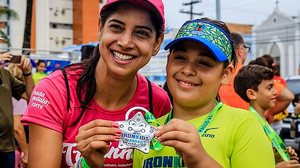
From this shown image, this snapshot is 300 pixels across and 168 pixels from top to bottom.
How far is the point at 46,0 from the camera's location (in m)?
43.3

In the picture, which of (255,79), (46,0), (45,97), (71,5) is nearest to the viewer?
(45,97)

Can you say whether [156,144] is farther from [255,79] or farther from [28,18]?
[28,18]

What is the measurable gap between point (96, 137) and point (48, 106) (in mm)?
399

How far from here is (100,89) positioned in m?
2.01

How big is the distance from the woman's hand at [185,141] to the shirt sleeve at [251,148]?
17cm

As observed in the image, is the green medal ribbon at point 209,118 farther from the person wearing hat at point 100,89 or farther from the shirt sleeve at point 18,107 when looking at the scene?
the shirt sleeve at point 18,107

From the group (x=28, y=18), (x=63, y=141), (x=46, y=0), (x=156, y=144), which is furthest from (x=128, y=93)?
(x=46, y=0)

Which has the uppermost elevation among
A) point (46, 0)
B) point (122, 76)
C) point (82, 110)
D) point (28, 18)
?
point (46, 0)

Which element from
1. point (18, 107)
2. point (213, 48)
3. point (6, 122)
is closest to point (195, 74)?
point (213, 48)

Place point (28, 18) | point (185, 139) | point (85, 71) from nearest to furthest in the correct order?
point (185, 139) → point (85, 71) → point (28, 18)

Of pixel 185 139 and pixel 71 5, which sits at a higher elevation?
pixel 71 5

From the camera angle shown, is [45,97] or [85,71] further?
[85,71]

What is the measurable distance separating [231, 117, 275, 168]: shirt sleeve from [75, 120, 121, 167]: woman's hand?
442 millimetres

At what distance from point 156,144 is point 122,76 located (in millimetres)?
395
